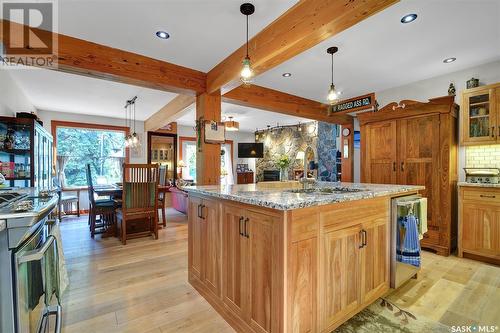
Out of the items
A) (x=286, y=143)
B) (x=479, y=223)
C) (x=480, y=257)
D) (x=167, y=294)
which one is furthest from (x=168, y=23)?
(x=286, y=143)

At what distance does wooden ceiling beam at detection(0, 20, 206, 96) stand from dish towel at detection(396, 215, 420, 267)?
289cm

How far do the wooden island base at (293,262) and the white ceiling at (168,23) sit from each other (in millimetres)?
1646

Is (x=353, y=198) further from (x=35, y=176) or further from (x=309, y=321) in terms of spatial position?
(x=35, y=176)

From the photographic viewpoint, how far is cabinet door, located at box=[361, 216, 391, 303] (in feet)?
6.07

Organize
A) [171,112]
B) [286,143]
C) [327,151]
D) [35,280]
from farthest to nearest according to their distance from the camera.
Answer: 1. [286,143]
2. [327,151]
3. [171,112]
4. [35,280]

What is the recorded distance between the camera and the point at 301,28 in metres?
1.99

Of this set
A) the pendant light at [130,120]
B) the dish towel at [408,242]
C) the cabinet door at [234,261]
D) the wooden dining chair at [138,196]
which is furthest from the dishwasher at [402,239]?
the pendant light at [130,120]

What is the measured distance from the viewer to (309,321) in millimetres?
1464

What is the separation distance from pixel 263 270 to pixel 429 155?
312 cm

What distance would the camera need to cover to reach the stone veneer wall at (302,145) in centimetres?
693

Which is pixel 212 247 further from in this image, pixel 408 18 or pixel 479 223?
pixel 479 223

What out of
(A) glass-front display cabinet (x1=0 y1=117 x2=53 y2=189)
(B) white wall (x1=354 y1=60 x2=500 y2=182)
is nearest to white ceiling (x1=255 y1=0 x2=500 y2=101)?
(B) white wall (x1=354 y1=60 x2=500 y2=182)

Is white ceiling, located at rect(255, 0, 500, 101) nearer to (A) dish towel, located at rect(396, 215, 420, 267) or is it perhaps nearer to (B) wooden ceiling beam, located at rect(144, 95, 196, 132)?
(B) wooden ceiling beam, located at rect(144, 95, 196, 132)

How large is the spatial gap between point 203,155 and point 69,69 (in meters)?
1.76
